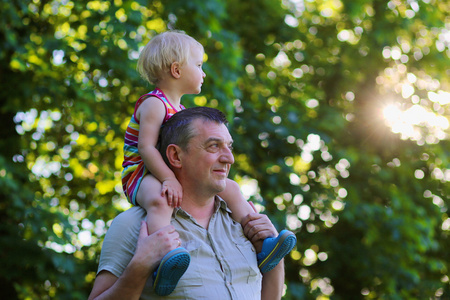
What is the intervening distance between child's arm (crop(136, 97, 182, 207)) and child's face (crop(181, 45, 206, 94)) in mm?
223

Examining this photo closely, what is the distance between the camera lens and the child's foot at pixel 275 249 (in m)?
2.31

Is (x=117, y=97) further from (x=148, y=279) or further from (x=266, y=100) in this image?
(x=148, y=279)

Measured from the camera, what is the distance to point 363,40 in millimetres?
8805

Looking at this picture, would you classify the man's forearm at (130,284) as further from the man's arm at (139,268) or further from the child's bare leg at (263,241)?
the child's bare leg at (263,241)

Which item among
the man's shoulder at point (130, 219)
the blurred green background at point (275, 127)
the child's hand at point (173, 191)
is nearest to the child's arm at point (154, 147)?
the child's hand at point (173, 191)

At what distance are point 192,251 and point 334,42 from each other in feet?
24.0

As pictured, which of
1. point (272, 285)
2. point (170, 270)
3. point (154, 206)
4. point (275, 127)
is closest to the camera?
point (170, 270)

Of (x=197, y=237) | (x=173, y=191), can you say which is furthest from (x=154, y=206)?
(x=197, y=237)

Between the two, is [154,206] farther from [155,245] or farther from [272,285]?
[272,285]

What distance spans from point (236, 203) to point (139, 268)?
0.64m

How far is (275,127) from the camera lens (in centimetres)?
697

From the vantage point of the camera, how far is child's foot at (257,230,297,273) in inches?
91.0

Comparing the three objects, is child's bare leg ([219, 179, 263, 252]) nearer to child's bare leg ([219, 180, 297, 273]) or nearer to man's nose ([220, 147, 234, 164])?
child's bare leg ([219, 180, 297, 273])

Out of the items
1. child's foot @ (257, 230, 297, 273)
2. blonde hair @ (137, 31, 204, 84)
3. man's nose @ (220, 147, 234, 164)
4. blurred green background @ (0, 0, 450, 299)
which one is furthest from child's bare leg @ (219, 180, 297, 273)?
blurred green background @ (0, 0, 450, 299)
